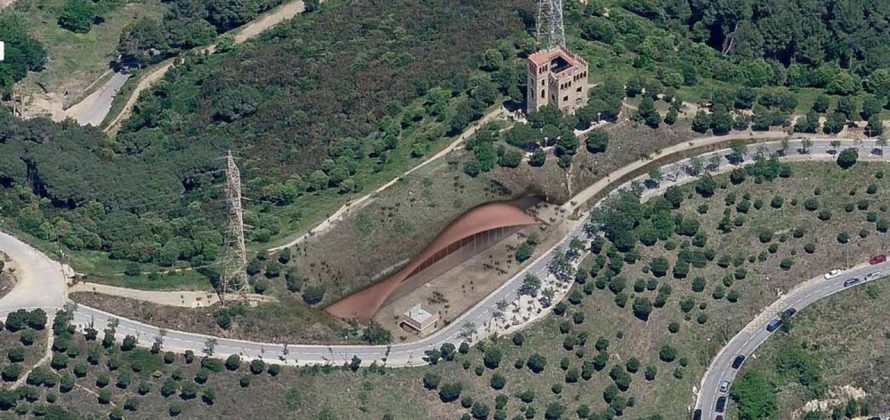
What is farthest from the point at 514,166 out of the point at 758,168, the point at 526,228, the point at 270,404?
the point at 270,404

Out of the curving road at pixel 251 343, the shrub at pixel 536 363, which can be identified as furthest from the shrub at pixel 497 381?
the curving road at pixel 251 343

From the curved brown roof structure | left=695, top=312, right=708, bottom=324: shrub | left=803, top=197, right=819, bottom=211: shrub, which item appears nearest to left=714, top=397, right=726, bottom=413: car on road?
left=695, top=312, right=708, bottom=324: shrub

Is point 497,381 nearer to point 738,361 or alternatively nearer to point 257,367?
point 257,367

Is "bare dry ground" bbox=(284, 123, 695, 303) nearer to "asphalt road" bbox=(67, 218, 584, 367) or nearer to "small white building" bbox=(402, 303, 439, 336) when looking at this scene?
"small white building" bbox=(402, 303, 439, 336)

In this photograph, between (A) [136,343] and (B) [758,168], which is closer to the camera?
(A) [136,343]

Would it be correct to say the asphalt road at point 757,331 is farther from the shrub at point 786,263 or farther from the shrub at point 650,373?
the shrub at point 650,373

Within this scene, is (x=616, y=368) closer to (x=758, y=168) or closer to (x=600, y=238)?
(x=600, y=238)

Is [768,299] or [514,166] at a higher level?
[514,166]
